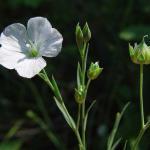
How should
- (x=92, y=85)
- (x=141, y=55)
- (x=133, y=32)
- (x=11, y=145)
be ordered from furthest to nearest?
(x=92, y=85) → (x=133, y=32) → (x=11, y=145) → (x=141, y=55)

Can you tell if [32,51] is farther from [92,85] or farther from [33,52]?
[92,85]

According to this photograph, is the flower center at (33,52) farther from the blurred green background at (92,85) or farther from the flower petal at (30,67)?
the blurred green background at (92,85)

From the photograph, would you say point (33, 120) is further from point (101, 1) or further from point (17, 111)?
point (101, 1)

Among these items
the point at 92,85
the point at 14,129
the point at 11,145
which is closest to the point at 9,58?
the point at 11,145

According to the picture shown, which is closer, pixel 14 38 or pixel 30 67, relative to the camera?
pixel 30 67

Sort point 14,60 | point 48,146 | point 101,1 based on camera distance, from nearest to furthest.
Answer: point 14,60
point 48,146
point 101,1

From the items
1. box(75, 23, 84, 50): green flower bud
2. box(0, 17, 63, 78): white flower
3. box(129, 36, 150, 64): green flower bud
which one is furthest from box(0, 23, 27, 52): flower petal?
box(129, 36, 150, 64): green flower bud

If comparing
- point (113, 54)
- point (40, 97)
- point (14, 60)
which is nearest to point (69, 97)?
point (40, 97)

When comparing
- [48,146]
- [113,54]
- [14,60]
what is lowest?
[48,146]
